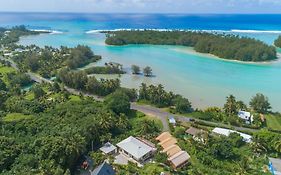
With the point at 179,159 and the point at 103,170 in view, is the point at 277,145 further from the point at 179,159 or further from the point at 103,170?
the point at 103,170

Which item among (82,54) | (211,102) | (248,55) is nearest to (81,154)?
(211,102)

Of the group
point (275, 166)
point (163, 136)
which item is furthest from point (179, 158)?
point (275, 166)

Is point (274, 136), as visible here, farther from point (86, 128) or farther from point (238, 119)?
point (86, 128)

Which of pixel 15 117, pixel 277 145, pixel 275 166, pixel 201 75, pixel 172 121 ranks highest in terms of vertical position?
pixel 277 145

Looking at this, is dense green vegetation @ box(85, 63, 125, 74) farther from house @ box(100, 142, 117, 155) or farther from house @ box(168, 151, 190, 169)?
house @ box(168, 151, 190, 169)

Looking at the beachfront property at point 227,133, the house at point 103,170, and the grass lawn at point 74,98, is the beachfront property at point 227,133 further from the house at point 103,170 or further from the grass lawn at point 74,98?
the grass lawn at point 74,98
